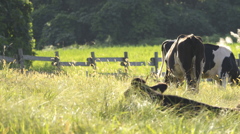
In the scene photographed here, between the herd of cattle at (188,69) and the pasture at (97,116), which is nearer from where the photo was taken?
the pasture at (97,116)

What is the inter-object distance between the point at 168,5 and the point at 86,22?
32.9 feet

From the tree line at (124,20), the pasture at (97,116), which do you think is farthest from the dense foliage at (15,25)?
the tree line at (124,20)

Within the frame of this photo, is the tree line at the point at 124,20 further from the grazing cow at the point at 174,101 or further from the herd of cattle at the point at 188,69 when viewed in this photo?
the grazing cow at the point at 174,101

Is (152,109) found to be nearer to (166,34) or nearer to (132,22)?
(132,22)

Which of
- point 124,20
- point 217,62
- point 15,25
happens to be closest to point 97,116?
point 217,62

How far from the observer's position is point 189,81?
8.58m

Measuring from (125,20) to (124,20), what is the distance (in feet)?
0.38

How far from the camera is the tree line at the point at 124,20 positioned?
50094 millimetres

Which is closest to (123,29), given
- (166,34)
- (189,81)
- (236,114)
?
(166,34)

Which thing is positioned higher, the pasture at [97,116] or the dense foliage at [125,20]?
the dense foliage at [125,20]

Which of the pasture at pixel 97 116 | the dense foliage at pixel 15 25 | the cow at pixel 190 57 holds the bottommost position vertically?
the pasture at pixel 97 116

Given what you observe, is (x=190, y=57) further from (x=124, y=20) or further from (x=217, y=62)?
(x=124, y=20)

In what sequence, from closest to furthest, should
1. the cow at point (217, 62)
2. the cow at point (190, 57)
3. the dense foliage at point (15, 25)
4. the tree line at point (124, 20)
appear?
1. the cow at point (190, 57)
2. the cow at point (217, 62)
3. the dense foliage at point (15, 25)
4. the tree line at point (124, 20)

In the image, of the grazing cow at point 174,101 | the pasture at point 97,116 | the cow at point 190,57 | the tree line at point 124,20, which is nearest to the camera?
the pasture at point 97,116
